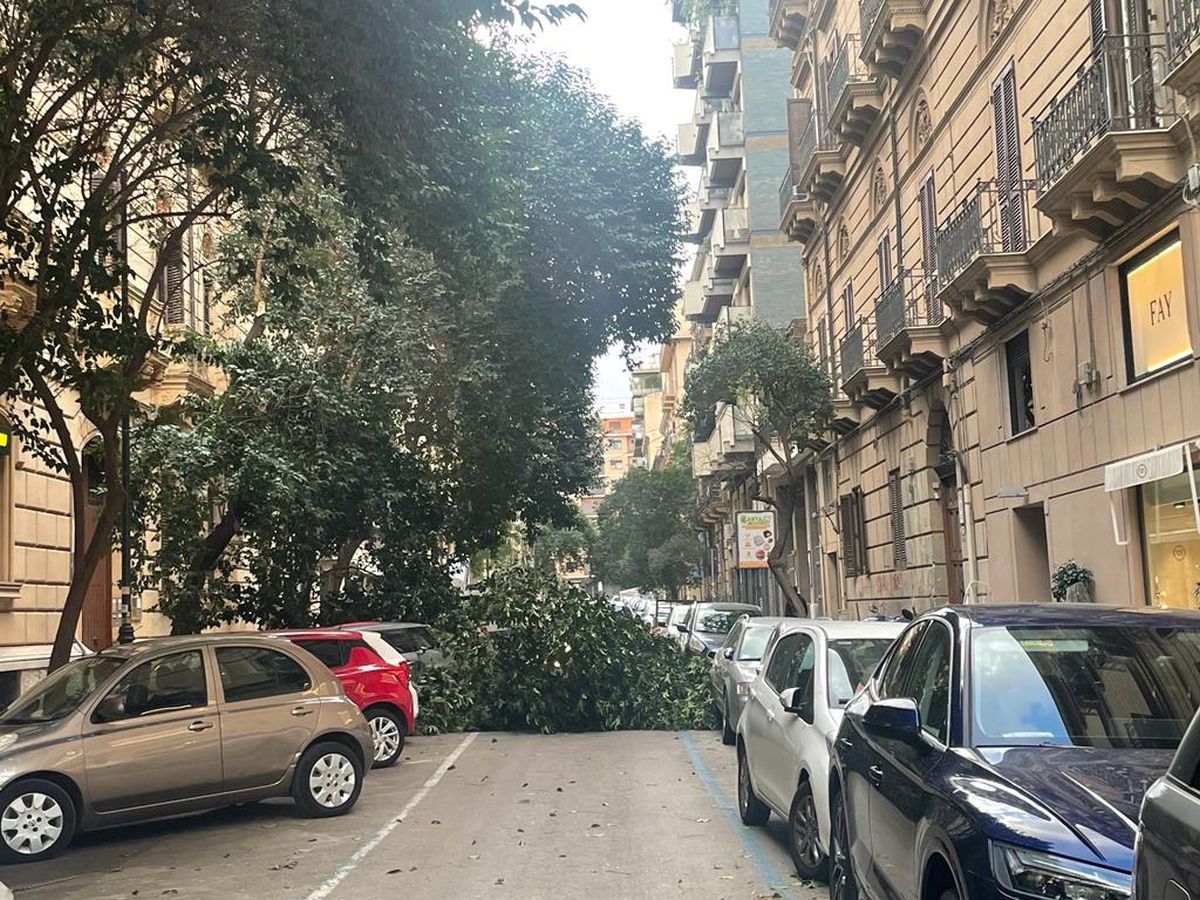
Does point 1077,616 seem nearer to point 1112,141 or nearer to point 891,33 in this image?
point 1112,141

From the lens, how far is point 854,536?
102 feet

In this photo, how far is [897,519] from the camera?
26.5 meters

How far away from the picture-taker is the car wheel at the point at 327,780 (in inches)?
487

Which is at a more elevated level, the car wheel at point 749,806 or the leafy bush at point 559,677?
the leafy bush at point 559,677

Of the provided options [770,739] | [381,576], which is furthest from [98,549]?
[381,576]

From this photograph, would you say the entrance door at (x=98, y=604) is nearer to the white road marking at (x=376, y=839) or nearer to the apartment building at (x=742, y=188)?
the white road marking at (x=376, y=839)

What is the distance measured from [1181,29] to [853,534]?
63.5 ft

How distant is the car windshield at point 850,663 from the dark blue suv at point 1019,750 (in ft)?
7.99

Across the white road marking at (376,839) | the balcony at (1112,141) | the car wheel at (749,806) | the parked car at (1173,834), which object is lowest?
the white road marking at (376,839)

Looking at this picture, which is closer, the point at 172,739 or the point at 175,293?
the point at 172,739

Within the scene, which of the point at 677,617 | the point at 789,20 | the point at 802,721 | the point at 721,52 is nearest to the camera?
the point at 802,721

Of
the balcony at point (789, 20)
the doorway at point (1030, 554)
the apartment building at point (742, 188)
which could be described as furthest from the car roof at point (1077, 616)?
the apartment building at point (742, 188)

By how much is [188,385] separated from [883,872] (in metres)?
21.3

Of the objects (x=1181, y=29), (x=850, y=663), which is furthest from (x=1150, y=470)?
(x=850, y=663)
